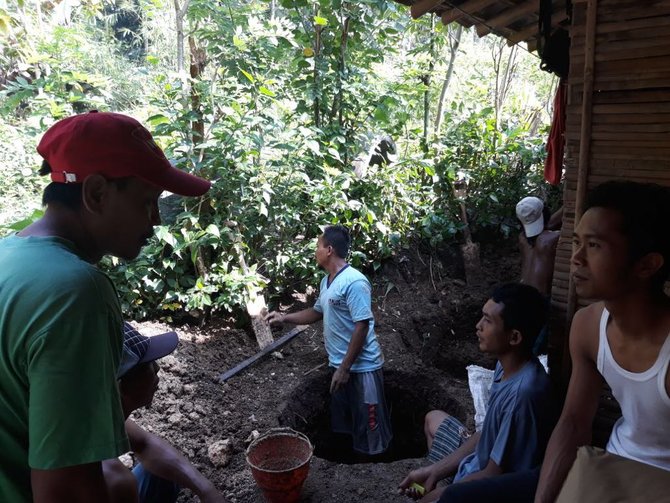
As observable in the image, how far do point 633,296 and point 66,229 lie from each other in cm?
169

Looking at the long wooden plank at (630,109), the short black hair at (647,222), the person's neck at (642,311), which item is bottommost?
the person's neck at (642,311)

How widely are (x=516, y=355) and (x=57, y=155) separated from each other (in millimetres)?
2016

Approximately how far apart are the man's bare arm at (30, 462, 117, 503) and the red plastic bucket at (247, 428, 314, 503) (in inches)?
68.9

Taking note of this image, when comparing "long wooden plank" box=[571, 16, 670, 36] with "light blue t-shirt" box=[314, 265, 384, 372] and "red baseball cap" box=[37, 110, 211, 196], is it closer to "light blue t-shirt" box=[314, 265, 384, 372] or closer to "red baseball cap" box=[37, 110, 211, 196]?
"red baseball cap" box=[37, 110, 211, 196]

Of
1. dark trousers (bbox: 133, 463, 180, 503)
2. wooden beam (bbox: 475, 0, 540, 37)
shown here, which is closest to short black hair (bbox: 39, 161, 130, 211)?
dark trousers (bbox: 133, 463, 180, 503)

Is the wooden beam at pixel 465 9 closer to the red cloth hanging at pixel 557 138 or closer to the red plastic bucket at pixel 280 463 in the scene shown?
the red cloth hanging at pixel 557 138

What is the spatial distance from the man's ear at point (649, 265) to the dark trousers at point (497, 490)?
0.92 metres

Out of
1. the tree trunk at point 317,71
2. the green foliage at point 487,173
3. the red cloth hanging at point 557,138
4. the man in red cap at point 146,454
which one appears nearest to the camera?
the man in red cap at point 146,454

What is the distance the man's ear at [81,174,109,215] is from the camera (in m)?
1.16

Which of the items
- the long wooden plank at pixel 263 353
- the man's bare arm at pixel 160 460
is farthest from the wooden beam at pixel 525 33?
the man's bare arm at pixel 160 460

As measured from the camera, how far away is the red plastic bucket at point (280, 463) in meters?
2.65

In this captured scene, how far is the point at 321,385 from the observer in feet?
14.3

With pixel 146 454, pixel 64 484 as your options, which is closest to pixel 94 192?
pixel 64 484

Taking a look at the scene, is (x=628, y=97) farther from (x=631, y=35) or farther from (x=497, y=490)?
(x=497, y=490)
